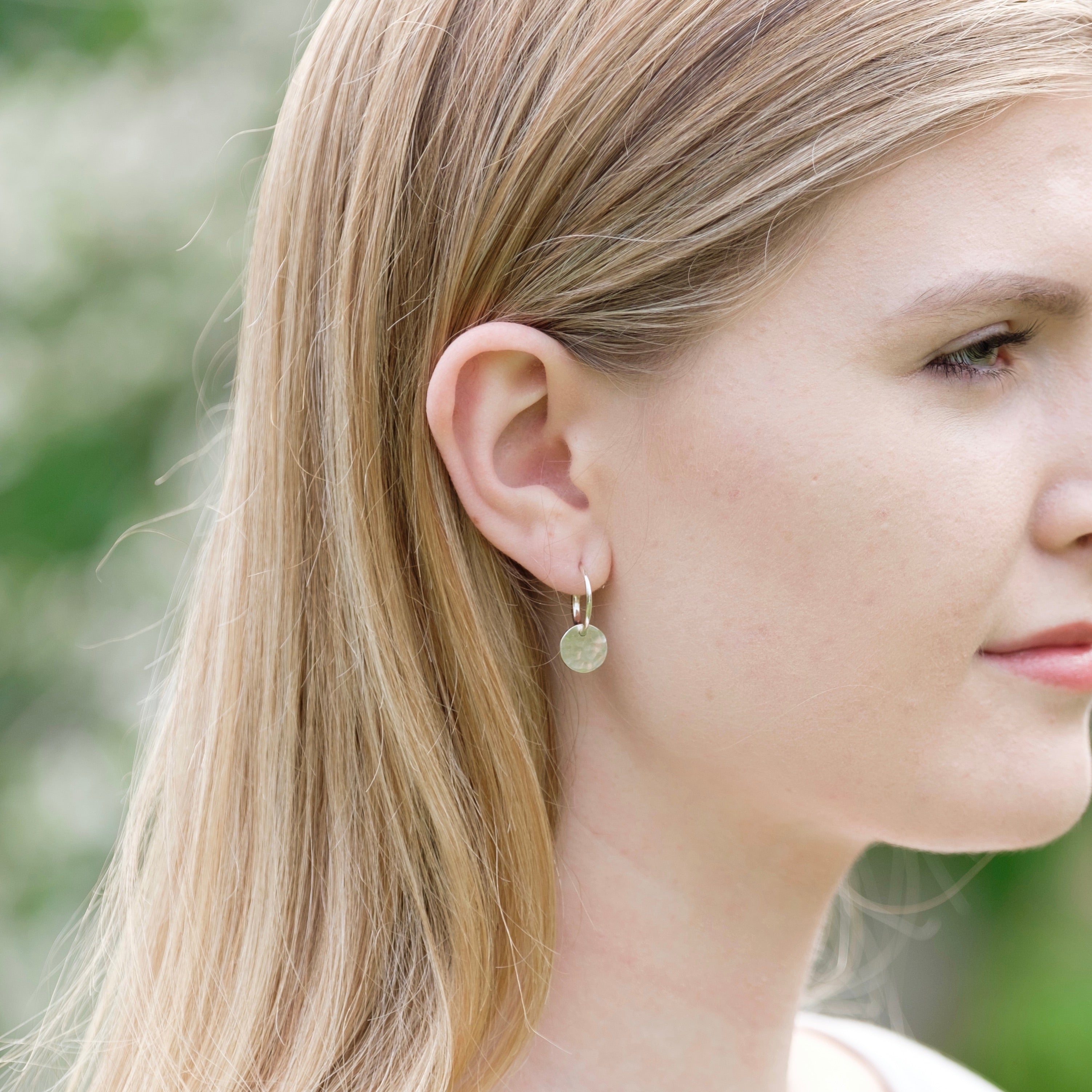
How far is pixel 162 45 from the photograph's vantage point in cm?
319

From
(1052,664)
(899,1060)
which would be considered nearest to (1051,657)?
(1052,664)

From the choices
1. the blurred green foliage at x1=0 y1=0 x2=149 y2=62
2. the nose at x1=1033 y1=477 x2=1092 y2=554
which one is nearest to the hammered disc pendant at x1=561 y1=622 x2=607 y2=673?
the nose at x1=1033 y1=477 x2=1092 y2=554

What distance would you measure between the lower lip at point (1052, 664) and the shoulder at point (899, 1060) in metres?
0.86

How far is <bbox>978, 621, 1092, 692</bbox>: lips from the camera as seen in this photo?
124 cm

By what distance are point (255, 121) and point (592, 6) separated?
2234 mm

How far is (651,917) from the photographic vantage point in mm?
1395

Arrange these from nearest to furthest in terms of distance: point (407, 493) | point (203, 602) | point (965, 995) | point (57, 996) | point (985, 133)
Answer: point (985, 133) → point (407, 493) → point (203, 602) → point (57, 996) → point (965, 995)

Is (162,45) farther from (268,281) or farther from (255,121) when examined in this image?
(268,281)

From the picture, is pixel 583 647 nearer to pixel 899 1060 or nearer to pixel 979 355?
pixel 979 355

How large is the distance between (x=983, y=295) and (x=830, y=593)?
320mm

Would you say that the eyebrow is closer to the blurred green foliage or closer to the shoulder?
the shoulder

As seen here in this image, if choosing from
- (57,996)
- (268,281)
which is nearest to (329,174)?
(268,281)

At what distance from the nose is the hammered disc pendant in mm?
459

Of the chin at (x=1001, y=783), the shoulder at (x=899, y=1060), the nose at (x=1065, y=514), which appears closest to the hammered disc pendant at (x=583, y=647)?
the chin at (x=1001, y=783)
